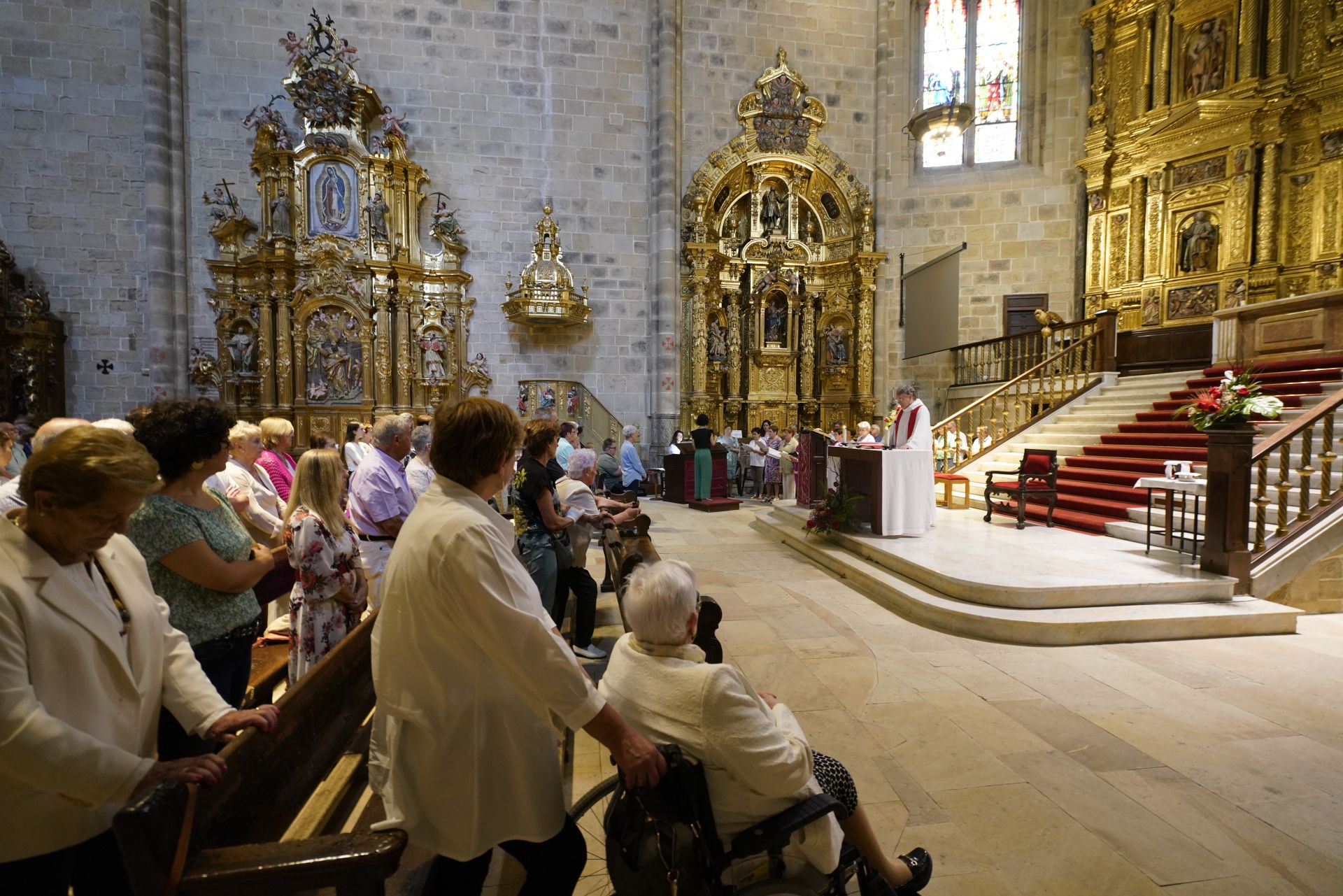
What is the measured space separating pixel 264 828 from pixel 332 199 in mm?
13641

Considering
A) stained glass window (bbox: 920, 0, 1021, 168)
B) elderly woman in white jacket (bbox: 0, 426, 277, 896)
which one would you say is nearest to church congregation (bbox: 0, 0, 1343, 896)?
elderly woman in white jacket (bbox: 0, 426, 277, 896)

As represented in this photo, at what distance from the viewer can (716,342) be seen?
48.4ft

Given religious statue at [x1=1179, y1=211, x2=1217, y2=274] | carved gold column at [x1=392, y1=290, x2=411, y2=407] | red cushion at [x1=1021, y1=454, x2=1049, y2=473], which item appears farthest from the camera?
carved gold column at [x1=392, y1=290, x2=411, y2=407]

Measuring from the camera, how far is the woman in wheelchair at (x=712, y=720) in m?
1.66

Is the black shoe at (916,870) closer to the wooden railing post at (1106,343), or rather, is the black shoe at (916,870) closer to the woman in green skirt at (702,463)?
the woman in green skirt at (702,463)

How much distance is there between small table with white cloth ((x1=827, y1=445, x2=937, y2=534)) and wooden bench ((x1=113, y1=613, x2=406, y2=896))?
5.89 metres

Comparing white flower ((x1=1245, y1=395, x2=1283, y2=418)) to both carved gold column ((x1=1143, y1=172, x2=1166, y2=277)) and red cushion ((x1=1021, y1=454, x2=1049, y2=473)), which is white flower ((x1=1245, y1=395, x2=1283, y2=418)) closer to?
red cushion ((x1=1021, y1=454, x2=1049, y2=473))

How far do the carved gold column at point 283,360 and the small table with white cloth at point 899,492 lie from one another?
10.8m

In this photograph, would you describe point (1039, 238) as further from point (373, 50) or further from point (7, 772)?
point (7, 772)

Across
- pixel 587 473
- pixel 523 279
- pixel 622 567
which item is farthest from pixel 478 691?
pixel 523 279

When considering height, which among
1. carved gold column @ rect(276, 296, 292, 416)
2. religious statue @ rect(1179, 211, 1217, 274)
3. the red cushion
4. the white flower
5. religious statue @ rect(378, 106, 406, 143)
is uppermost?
religious statue @ rect(378, 106, 406, 143)

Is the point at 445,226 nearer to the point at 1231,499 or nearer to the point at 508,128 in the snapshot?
the point at 508,128

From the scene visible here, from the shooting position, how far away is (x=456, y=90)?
13.4m

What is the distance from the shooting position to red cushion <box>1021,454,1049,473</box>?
798 cm
